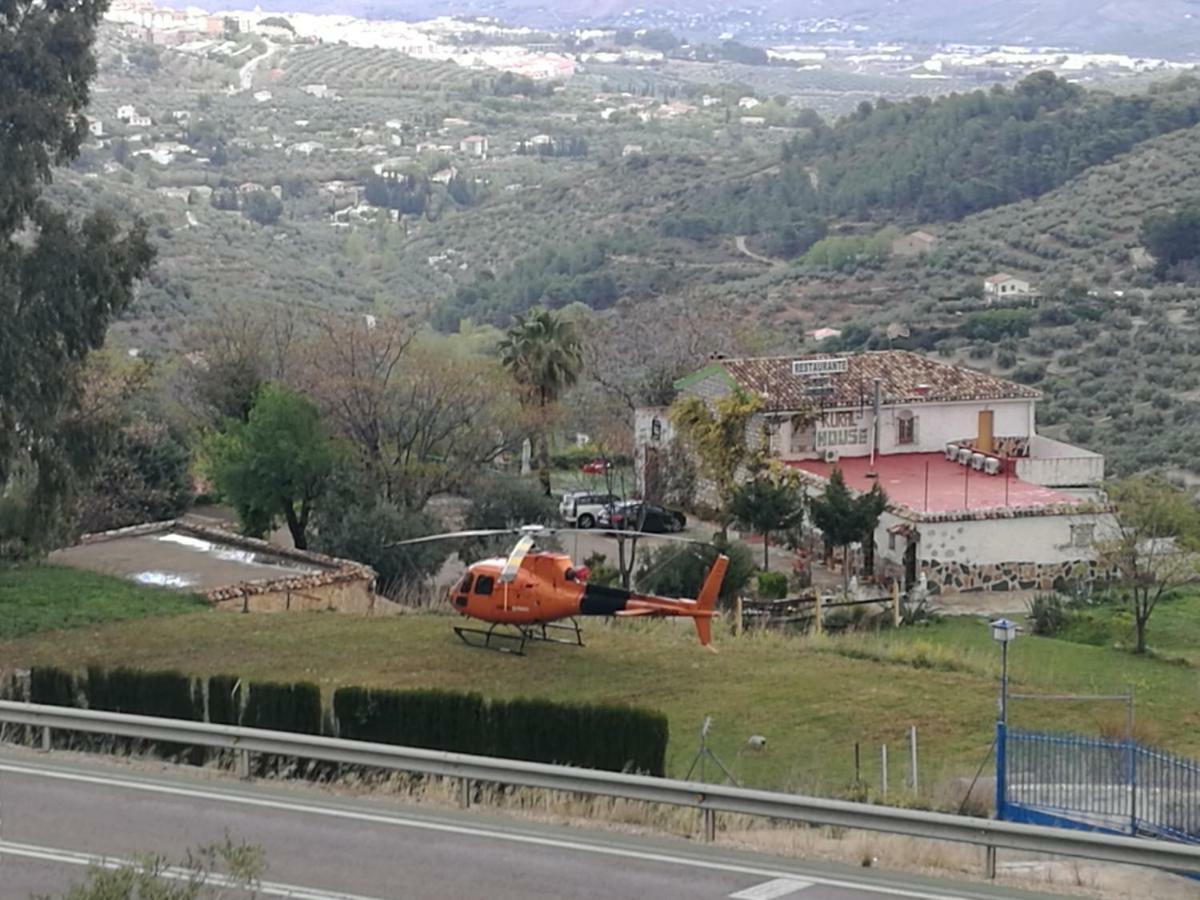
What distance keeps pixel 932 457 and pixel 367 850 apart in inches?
1432

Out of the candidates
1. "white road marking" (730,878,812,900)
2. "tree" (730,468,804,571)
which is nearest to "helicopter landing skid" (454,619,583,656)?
"tree" (730,468,804,571)

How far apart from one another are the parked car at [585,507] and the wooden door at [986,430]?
31.4ft

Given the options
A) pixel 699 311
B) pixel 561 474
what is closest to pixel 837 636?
pixel 561 474

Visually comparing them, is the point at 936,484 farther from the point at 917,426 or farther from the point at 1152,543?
the point at 1152,543

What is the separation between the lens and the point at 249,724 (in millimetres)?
19281

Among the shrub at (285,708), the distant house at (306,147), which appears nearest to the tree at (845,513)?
the shrub at (285,708)

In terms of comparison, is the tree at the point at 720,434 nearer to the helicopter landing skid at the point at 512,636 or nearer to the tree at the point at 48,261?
the helicopter landing skid at the point at 512,636

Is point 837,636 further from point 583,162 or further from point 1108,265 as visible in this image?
point 583,162

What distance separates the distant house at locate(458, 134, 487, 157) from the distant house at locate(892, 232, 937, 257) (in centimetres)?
8185

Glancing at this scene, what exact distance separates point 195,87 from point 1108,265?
130561 mm

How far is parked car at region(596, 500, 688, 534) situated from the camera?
4391 centimetres

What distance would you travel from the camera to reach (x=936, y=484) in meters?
45.3

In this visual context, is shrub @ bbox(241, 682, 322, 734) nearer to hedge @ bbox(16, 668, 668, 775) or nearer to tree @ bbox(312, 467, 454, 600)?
hedge @ bbox(16, 668, 668, 775)

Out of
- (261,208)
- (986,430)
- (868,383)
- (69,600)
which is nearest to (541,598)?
(69,600)
